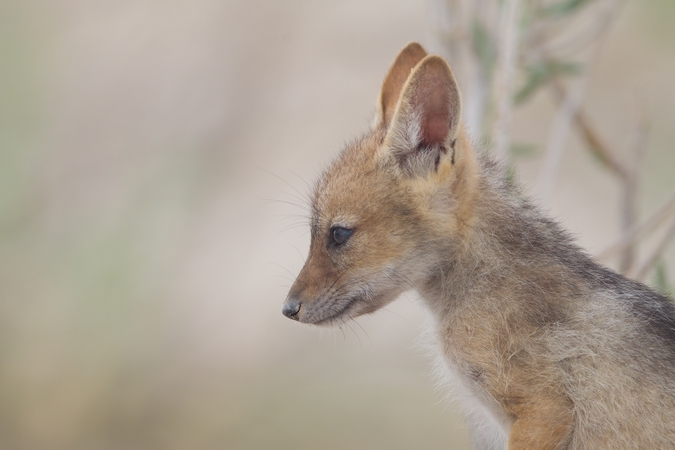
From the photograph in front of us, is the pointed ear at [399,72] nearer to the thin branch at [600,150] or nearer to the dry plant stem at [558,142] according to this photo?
the dry plant stem at [558,142]

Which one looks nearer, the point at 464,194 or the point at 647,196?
the point at 464,194

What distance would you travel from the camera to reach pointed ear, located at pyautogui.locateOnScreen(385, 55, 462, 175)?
396 cm

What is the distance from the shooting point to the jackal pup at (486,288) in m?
3.81

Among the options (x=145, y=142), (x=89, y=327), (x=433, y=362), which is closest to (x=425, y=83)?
(x=433, y=362)

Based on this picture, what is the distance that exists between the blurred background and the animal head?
2.82m

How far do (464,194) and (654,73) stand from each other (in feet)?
32.9

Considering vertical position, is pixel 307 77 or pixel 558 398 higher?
pixel 307 77

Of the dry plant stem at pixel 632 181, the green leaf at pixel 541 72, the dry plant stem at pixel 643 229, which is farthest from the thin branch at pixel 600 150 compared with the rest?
the dry plant stem at pixel 643 229

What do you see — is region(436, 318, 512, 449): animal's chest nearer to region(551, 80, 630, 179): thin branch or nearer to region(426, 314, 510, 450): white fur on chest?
region(426, 314, 510, 450): white fur on chest

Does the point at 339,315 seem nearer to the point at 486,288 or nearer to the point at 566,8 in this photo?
the point at 486,288

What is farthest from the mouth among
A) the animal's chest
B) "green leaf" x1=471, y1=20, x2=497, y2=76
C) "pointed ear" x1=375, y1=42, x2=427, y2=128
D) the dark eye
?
"green leaf" x1=471, y1=20, x2=497, y2=76

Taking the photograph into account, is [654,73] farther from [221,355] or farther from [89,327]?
[89,327]

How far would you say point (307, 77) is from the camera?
46.5 ft

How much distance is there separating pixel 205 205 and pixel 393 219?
27.6 feet
